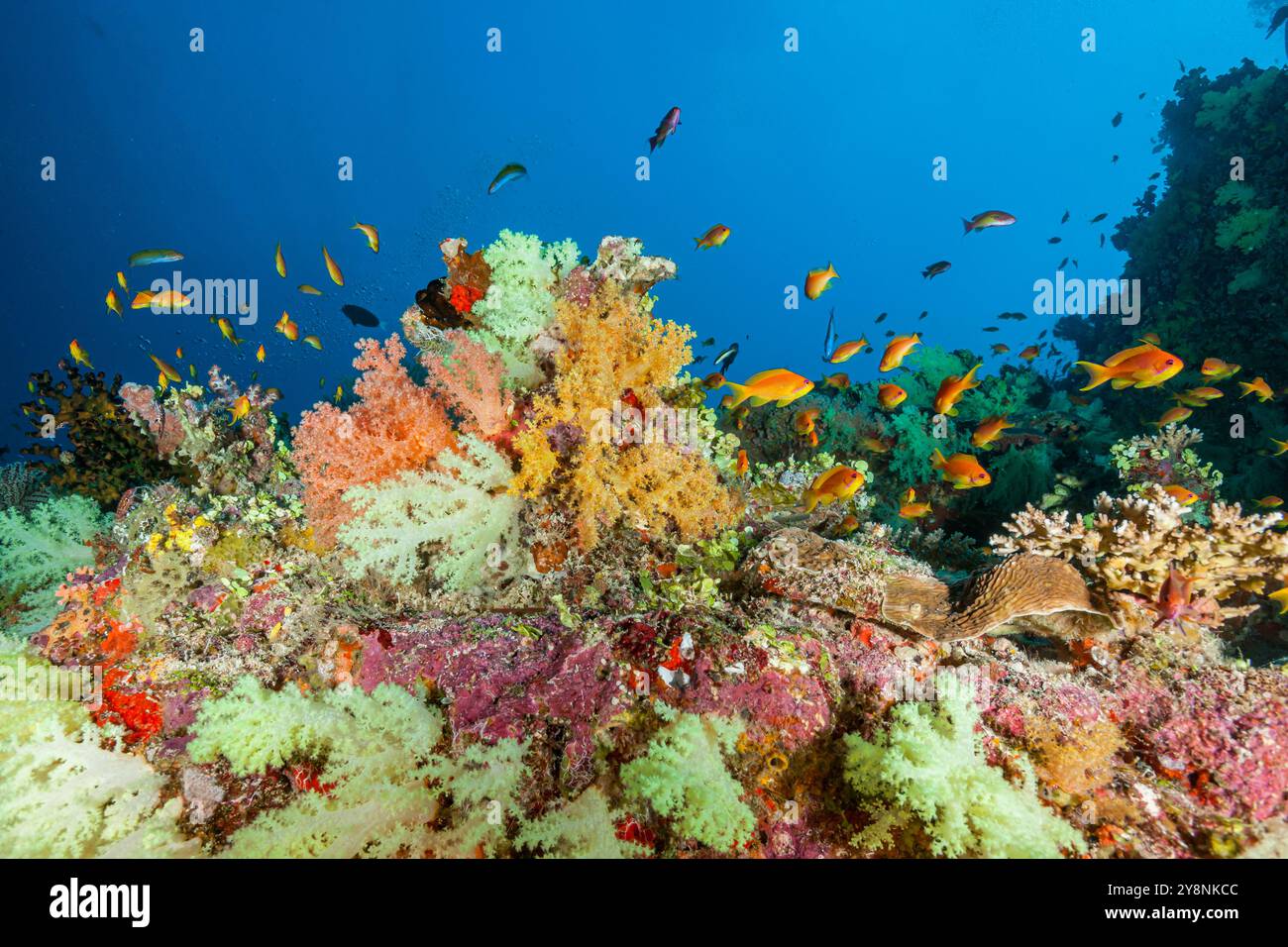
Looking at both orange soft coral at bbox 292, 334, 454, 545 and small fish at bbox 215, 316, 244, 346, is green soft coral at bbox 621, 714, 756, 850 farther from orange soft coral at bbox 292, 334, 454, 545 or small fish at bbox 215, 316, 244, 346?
small fish at bbox 215, 316, 244, 346

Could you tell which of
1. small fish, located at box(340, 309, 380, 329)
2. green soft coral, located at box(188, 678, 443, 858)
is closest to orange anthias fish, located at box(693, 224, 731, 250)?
small fish, located at box(340, 309, 380, 329)

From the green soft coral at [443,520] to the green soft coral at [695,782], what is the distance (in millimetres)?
1917

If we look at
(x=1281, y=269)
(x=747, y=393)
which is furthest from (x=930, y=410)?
(x=1281, y=269)

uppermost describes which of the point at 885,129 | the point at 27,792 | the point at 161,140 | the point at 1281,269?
the point at 885,129

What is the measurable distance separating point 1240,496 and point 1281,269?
493 cm

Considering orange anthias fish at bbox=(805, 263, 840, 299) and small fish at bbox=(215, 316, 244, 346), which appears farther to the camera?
small fish at bbox=(215, 316, 244, 346)

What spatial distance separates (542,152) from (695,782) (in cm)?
15639

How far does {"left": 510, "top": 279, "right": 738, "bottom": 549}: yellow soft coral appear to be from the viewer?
389 centimetres

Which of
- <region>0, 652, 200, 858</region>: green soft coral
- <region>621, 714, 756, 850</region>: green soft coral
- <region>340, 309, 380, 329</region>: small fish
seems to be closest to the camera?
<region>621, 714, 756, 850</region>: green soft coral

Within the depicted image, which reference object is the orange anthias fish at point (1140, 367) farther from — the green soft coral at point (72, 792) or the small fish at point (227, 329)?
the small fish at point (227, 329)

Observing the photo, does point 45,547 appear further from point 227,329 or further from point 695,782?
point 695,782

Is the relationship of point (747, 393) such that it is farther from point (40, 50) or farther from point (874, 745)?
point (40, 50)

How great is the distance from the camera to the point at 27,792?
2.75 meters

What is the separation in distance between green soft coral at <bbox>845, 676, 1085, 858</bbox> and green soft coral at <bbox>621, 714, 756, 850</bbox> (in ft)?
2.26
